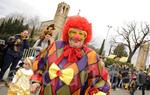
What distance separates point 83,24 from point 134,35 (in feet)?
206

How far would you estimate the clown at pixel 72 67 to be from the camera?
3809mm

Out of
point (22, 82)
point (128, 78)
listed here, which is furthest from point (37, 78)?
point (128, 78)

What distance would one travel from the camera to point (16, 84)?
733 cm

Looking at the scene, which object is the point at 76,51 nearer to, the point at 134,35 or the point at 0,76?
the point at 0,76

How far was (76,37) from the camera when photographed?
390cm

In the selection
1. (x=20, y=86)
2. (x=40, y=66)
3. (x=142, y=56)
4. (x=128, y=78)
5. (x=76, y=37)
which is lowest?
(x=142, y=56)

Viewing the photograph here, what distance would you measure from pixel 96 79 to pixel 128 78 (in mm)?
19795

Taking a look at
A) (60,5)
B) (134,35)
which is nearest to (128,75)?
(134,35)

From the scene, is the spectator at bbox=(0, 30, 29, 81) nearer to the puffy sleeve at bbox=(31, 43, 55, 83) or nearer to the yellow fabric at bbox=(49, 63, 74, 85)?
the puffy sleeve at bbox=(31, 43, 55, 83)

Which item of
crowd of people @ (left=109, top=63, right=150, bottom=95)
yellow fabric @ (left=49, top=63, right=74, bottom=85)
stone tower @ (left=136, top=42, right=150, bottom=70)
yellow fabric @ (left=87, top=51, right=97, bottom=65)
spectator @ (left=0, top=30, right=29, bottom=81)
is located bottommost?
stone tower @ (left=136, top=42, right=150, bottom=70)

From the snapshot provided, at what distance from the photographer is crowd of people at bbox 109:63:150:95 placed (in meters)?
18.7

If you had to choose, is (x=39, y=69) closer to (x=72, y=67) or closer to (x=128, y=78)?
(x=72, y=67)

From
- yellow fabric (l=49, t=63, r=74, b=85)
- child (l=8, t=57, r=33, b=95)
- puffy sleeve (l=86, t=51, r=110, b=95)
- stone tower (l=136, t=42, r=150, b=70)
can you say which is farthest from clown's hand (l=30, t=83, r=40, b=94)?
stone tower (l=136, t=42, r=150, b=70)

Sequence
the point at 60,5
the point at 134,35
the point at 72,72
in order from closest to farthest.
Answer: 1. the point at 72,72
2. the point at 134,35
3. the point at 60,5
